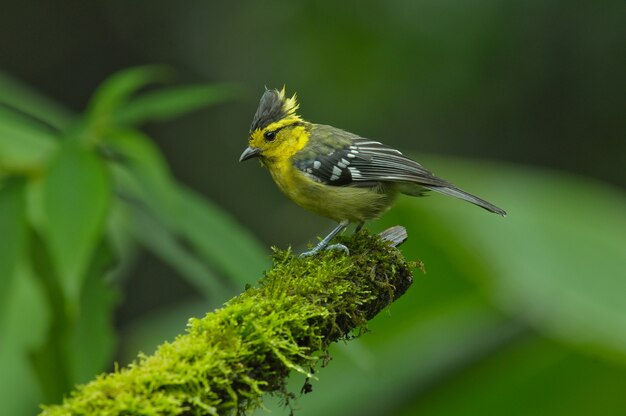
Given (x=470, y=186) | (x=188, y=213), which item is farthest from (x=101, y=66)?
(x=188, y=213)

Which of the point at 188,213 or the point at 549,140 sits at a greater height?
the point at 549,140

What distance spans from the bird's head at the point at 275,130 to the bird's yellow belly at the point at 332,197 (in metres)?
0.09

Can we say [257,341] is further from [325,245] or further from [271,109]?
[271,109]

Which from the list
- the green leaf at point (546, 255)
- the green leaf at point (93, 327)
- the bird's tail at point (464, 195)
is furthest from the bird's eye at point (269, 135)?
the green leaf at point (546, 255)

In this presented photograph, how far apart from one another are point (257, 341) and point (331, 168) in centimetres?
143

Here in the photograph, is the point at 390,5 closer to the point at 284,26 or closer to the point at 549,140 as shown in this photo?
the point at 284,26

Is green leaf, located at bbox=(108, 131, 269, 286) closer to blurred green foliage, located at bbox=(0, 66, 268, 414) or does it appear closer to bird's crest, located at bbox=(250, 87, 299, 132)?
blurred green foliage, located at bbox=(0, 66, 268, 414)

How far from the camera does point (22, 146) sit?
3926 mm

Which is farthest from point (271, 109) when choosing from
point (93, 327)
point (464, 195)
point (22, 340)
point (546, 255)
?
point (546, 255)

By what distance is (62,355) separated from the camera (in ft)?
12.1

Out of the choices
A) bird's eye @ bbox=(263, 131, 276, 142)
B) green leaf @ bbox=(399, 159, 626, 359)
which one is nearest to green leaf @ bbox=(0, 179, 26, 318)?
bird's eye @ bbox=(263, 131, 276, 142)

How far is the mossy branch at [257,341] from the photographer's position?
2.24 meters

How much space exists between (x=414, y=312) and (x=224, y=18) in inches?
274

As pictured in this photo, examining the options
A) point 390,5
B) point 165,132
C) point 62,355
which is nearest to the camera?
point 62,355
